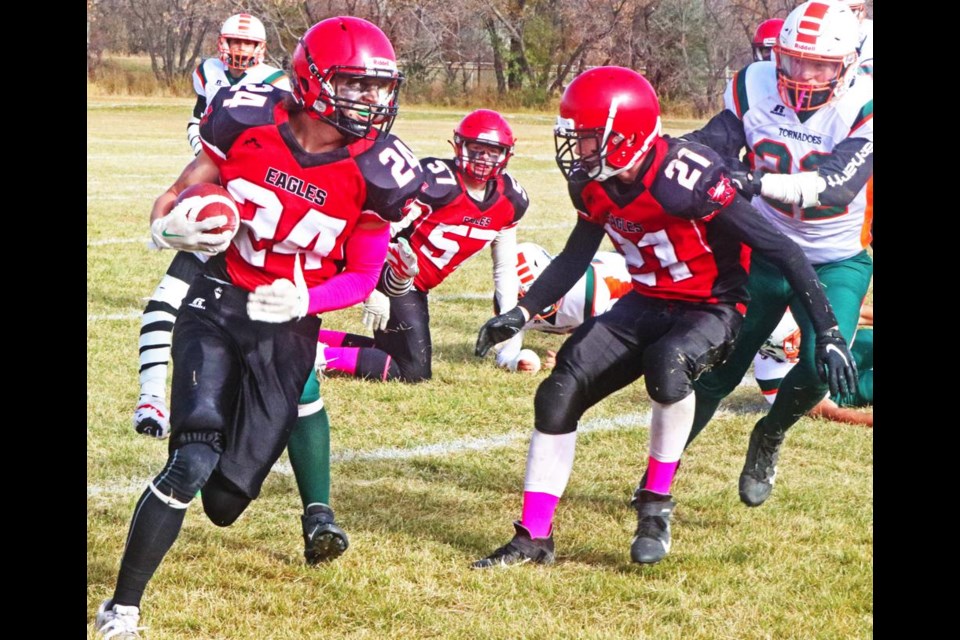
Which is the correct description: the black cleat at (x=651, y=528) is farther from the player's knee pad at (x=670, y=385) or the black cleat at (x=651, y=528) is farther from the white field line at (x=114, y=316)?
the white field line at (x=114, y=316)

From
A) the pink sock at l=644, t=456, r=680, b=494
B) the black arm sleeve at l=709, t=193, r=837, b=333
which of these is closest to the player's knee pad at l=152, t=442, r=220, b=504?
the pink sock at l=644, t=456, r=680, b=494

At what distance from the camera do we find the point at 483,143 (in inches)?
247

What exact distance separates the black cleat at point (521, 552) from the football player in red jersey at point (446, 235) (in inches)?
92.6

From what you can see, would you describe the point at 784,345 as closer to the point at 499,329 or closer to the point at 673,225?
the point at 673,225

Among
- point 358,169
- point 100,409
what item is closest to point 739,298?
point 358,169

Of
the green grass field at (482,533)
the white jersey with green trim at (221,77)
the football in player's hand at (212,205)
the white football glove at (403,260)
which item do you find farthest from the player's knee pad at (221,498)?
the white jersey with green trim at (221,77)

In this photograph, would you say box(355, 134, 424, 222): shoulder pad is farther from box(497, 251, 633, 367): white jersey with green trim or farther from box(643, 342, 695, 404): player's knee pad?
box(497, 251, 633, 367): white jersey with green trim

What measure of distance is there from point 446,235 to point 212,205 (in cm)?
318

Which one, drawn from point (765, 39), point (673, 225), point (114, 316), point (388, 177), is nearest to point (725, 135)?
point (673, 225)

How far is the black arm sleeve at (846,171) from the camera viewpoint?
14.6 ft

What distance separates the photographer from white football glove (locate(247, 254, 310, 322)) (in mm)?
3389

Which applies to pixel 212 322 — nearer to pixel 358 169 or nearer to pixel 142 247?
pixel 358 169

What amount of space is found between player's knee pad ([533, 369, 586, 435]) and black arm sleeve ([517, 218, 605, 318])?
0.38 m
